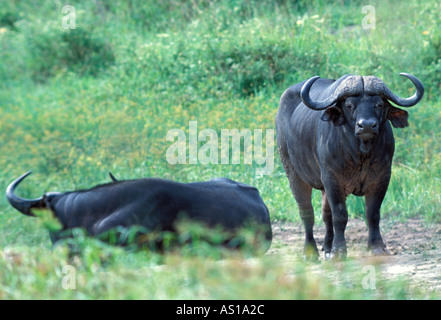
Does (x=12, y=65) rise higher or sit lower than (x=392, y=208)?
higher

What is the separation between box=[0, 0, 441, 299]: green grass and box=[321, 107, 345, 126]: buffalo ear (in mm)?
1590

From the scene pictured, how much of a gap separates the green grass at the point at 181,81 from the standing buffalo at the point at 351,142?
1.31 m

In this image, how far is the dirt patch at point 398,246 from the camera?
5.48m

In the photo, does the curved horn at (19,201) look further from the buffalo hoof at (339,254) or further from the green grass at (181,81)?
the buffalo hoof at (339,254)

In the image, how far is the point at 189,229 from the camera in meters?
5.70

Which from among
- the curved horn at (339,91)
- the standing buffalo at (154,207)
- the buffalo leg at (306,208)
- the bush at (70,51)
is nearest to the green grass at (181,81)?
the bush at (70,51)

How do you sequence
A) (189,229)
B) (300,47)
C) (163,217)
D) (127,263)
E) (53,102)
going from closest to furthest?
1. (127,263)
2. (189,229)
3. (163,217)
4. (300,47)
5. (53,102)

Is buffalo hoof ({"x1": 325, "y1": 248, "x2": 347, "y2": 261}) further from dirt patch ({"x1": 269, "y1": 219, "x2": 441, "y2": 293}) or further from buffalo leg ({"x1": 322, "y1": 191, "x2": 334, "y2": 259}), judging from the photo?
buffalo leg ({"x1": 322, "y1": 191, "x2": 334, "y2": 259})

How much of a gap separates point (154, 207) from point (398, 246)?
2.44 meters

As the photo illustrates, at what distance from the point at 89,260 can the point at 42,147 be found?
7.00m

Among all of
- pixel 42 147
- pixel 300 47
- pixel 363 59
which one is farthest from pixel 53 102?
pixel 363 59

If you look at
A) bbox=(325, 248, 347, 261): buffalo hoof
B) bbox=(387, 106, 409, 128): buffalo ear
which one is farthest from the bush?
bbox=(325, 248, 347, 261): buffalo hoof

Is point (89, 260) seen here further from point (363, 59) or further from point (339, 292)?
point (363, 59)

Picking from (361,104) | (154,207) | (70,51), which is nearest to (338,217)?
(361,104)
